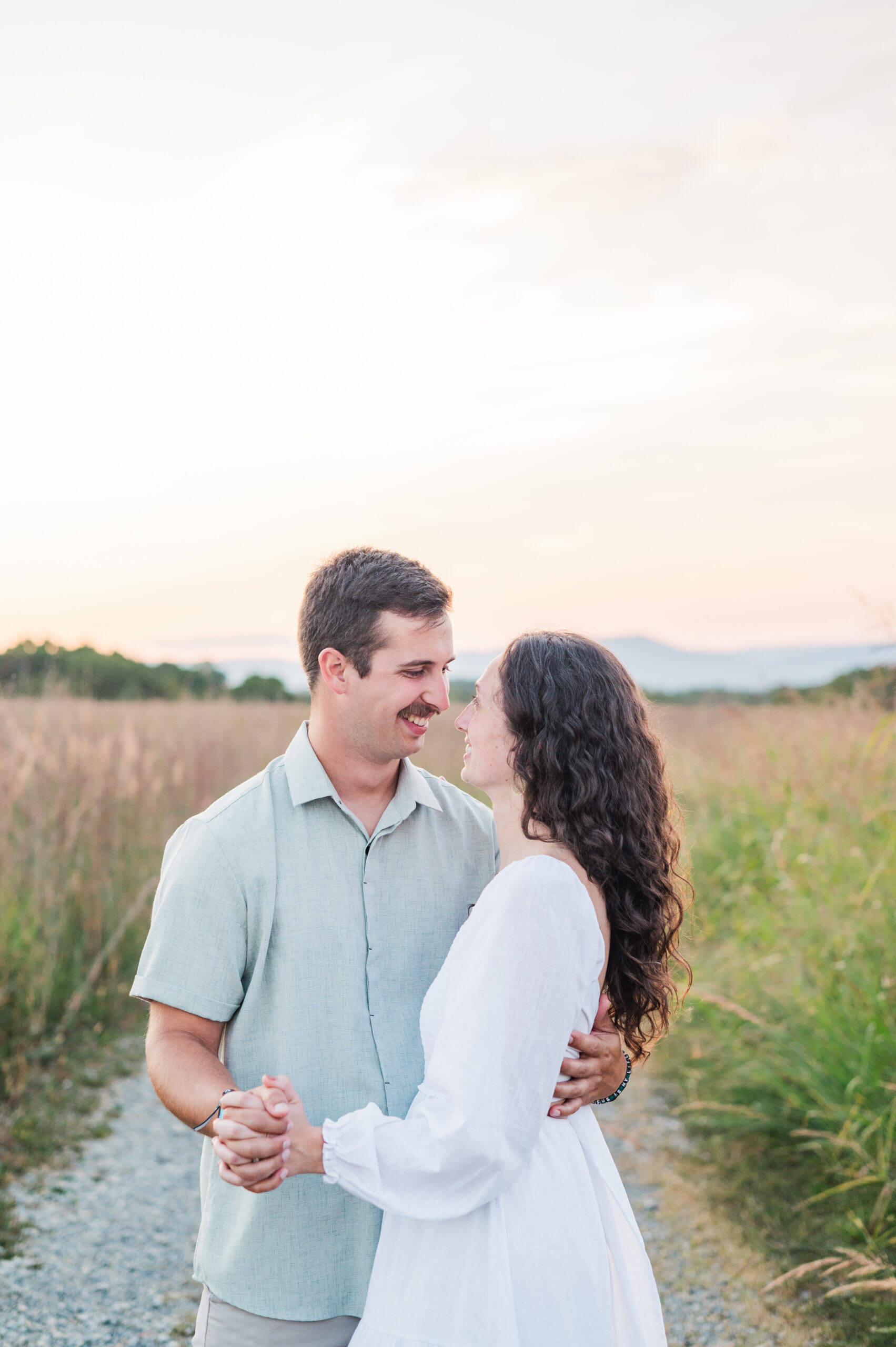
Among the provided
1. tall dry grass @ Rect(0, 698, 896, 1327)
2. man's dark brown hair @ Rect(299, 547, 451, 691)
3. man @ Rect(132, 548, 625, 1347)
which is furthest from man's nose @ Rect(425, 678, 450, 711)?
tall dry grass @ Rect(0, 698, 896, 1327)

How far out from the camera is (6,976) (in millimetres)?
5062

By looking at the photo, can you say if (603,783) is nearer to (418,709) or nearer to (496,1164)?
(418,709)

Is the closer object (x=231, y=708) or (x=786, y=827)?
(x=786, y=827)

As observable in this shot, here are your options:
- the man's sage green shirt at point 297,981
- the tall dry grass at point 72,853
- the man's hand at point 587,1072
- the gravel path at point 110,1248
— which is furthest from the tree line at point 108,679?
the man's hand at point 587,1072

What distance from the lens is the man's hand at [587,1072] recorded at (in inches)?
78.5

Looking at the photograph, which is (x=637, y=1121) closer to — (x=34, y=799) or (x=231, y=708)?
(x=34, y=799)

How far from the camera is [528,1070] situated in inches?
69.8

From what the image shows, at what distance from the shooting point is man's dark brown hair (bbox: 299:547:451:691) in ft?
7.77

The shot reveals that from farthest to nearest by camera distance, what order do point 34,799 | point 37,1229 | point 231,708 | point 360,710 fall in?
point 231,708, point 34,799, point 37,1229, point 360,710

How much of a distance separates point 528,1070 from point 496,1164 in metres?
0.16

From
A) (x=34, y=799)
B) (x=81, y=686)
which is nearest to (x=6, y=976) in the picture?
(x=34, y=799)

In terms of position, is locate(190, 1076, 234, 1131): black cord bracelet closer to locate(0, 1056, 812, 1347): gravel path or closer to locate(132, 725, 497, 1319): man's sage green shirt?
locate(132, 725, 497, 1319): man's sage green shirt

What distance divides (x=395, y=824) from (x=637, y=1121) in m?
3.64

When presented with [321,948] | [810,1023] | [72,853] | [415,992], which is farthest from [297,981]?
[72,853]
